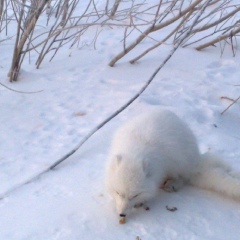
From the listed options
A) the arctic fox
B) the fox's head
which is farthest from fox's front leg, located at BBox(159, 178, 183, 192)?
the fox's head

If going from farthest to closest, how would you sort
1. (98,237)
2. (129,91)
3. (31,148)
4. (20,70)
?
(20,70), (129,91), (31,148), (98,237)

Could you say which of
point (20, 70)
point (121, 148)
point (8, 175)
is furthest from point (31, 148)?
point (20, 70)

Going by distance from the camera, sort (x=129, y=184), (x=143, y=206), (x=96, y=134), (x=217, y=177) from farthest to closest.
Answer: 1. (x=96, y=134)
2. (x=217, y=177)
3. (x=143, y=206)
4. (x=129, y=184)

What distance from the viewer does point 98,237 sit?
8.27ft

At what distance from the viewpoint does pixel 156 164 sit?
2832 mm

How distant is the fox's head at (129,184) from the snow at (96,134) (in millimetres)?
86

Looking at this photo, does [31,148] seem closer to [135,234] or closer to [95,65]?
[135,234]

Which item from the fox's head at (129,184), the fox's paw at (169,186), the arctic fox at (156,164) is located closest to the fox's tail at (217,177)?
the arctic fox at (156,164)

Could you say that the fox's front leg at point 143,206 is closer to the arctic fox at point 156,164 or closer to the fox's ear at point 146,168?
the arctic fox at point 156,164

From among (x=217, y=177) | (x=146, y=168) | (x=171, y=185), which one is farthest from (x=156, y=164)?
(x=217, y=177)

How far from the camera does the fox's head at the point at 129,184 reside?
2654 millimetres

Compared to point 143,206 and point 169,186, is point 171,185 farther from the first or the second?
point 143,206

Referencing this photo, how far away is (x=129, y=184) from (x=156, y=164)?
0.25 meters

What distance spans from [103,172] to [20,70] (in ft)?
6.80
